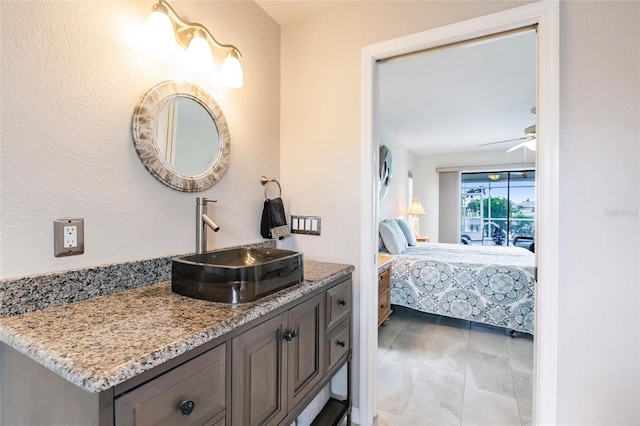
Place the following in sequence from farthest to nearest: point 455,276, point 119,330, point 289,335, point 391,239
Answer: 1. point 391,239
2. point 455,276
3. point 289,335
4. point 119,330

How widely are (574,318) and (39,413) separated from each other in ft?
6.15

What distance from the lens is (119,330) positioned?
0.75 m

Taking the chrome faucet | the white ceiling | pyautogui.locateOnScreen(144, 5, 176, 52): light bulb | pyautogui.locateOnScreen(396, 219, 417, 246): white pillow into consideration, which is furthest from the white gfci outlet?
pyautogui.locateOnScreen(396, 219, 417, 246): white pillow

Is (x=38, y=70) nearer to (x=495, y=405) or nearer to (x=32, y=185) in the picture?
(x=32, y=185)

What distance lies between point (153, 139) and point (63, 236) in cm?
47

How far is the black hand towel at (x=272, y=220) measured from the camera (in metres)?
1.75

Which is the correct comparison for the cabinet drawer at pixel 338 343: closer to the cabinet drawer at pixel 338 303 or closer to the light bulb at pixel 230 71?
the cabinet drawer at pixel 338 303

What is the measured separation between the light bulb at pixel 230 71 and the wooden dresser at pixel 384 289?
192 cm

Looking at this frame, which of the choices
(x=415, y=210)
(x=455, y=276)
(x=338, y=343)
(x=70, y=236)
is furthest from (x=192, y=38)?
(x=415, y=210)

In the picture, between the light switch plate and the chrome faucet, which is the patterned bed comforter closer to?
the light switch plate

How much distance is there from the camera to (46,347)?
65cm

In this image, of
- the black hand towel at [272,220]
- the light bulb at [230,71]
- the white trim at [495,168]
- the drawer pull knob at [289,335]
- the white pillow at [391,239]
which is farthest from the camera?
the white trim at [495,168]

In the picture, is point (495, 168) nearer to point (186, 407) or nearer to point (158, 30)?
point (158, 30)

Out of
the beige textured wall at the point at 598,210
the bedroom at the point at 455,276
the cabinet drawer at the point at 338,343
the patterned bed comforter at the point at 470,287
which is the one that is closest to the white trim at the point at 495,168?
the bedroom at the point at 455,276
